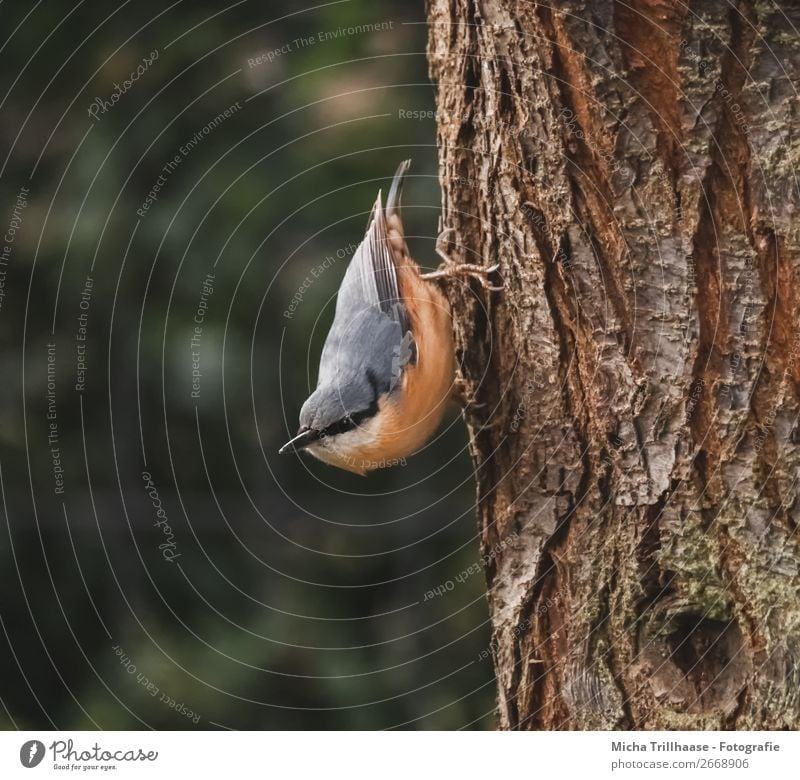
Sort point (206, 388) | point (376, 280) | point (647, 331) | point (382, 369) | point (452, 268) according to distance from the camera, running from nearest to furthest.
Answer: point (647, 331) < point (452, 268) < point (382, 369) < point (376, 280) < point (206, 388)

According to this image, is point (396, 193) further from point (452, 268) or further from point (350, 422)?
point (350, 422)

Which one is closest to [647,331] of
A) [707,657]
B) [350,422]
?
[707,657]

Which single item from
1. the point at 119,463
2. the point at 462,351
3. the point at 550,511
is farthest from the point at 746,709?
the point at 119,463

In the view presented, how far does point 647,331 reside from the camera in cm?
183

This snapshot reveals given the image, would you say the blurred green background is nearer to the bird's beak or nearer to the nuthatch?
the nuthatch

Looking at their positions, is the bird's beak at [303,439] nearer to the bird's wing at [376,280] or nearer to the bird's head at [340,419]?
the bird's head at [340,419]

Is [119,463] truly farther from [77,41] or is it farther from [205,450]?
[77,41]

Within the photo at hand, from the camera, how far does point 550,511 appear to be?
1984 millimetres

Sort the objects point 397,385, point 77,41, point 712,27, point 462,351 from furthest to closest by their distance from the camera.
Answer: point 77,41
point 397,385
point 462,351
point 712,27

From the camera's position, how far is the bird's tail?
255cm

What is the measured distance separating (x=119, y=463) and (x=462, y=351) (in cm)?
166

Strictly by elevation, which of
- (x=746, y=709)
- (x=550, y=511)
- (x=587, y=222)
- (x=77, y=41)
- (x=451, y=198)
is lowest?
(x=746, y=709)

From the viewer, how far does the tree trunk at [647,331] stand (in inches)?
68.1

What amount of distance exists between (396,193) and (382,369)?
0.57 meters
